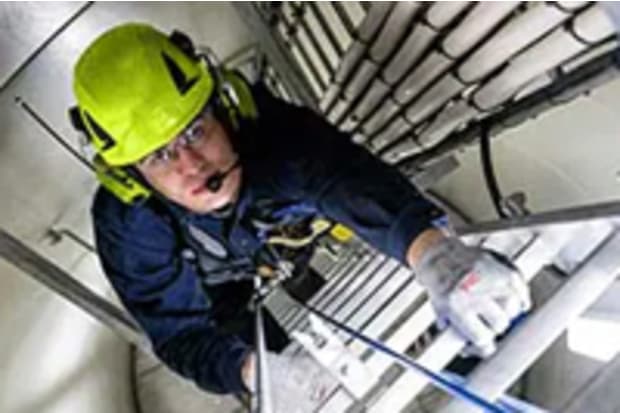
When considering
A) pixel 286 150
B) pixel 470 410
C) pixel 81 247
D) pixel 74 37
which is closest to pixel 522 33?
pixel 286 150

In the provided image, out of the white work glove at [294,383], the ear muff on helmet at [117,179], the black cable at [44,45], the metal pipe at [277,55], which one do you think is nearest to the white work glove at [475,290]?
the white work glove at [294,383]

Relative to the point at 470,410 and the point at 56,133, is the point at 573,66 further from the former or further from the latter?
the point at 56,133

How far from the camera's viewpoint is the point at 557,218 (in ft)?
4.03

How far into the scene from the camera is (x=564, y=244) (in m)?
1.48

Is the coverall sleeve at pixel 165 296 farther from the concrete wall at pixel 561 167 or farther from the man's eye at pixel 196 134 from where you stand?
the concrete wall at pixel 561 167

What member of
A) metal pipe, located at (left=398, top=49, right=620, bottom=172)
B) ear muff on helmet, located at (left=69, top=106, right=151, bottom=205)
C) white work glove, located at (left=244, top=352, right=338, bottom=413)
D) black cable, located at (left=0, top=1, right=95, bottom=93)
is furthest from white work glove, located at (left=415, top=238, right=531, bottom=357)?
black cable, located at (left=0, top=1, right=95, bottom=93)

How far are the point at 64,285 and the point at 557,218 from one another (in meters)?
1.94

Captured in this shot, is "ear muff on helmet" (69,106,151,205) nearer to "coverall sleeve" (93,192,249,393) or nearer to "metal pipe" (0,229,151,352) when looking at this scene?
"coverall sleeve" (93,192,249,393)

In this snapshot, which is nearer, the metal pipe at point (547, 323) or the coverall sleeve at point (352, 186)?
the metal pipe at point (547, 323)

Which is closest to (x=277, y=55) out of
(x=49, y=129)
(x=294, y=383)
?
(x=49, y=129)

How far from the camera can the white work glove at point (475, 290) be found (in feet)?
3.95

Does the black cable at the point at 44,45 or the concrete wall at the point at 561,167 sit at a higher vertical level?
the black cable at the point at 44,45

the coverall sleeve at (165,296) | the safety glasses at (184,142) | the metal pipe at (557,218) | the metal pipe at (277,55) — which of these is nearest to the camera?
the metal pipe at (557,218)

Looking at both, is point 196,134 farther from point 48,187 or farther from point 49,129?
→ point 48,187
